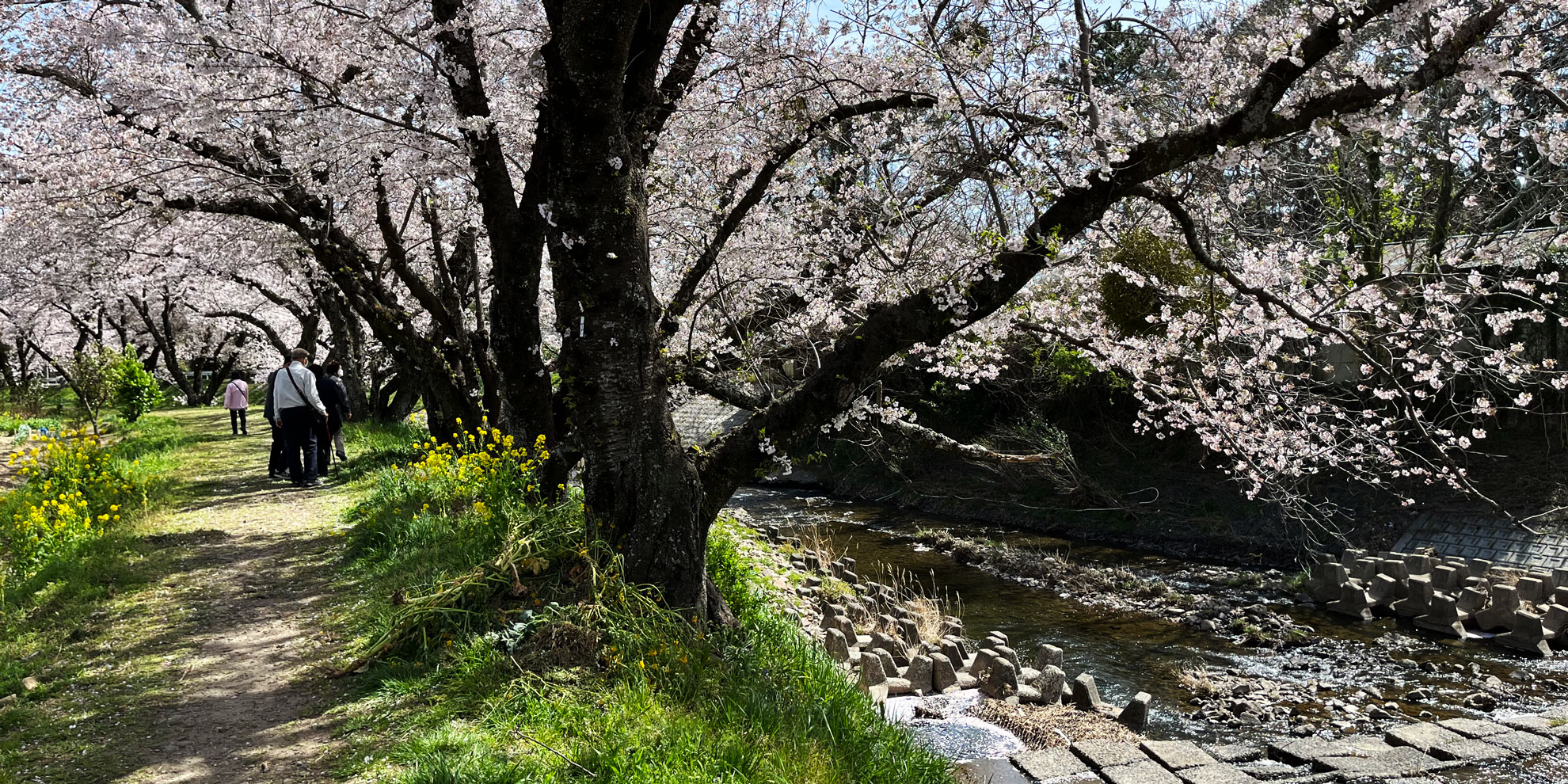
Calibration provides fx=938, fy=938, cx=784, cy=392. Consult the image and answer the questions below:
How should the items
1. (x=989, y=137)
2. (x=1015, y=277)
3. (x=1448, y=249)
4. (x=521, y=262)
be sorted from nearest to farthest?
(x=1015, y=277), (x=989, y=137), (x=521, y=262), (x=1448, y=249)

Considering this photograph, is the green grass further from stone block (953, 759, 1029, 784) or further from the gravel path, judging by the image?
stone block (953, 759, 1029, 784)

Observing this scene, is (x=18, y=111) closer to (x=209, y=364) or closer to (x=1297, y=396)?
(x=1297, y=396)

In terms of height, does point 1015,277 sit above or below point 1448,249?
below

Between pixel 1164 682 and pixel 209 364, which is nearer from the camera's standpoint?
pixel 1164 682

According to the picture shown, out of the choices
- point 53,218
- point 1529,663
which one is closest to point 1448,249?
point 1529,663

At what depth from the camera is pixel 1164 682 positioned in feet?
26.0

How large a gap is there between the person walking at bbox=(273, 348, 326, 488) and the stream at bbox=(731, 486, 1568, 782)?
6531 mm

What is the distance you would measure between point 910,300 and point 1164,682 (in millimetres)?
5047

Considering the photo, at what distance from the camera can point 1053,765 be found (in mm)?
5203

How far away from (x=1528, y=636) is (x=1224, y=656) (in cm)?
267

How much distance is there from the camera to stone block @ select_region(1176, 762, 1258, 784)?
5.10 meters

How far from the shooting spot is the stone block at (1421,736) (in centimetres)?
575

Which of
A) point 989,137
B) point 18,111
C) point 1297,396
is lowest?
point 1297,396

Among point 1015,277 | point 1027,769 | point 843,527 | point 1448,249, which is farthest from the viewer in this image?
point 843,527
